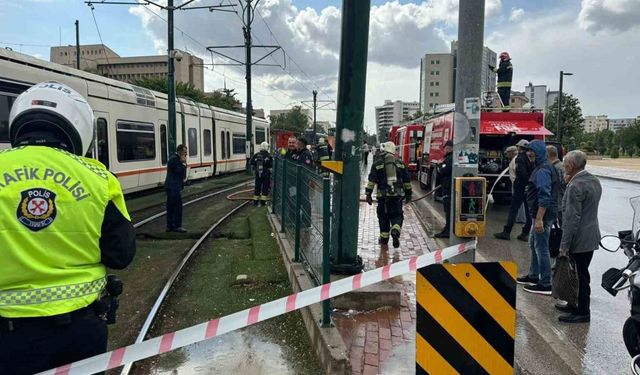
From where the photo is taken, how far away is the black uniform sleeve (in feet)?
6.72

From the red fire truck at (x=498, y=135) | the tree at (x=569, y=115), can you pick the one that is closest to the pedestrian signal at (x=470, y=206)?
the red fire truck at (x=498, y=135)

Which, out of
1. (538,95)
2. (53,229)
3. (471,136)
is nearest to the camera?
(53,229)

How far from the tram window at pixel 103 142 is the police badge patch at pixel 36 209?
35.5 feet

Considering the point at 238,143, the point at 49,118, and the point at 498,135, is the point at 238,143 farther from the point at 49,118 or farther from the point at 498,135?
the point at 49,118

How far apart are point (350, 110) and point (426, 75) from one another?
97.3m

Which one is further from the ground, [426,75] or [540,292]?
[426,75]

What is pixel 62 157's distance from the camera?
195 cm

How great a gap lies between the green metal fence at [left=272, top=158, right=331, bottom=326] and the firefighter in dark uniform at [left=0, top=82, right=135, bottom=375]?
2468 millimetres

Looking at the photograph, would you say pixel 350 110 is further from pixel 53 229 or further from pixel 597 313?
pixel 53 229

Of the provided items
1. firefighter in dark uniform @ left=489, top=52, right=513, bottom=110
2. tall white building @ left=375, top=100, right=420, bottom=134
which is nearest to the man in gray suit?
firefighter in dark uniform @ left=489, top=52, right=513, bottom=110

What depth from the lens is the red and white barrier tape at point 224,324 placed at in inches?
82.3

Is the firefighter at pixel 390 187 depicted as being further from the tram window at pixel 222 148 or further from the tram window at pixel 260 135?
the tram window at pixel 260 135

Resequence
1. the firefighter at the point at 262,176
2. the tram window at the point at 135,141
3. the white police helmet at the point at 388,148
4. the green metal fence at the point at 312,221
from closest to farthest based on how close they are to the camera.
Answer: the green metal fence at the point at 312,221, the white police helmet at the point at 388,148, the tram window at the point at 135,141, the firefighter at the point at 262,176

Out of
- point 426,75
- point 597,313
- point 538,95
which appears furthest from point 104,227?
point 426,75
